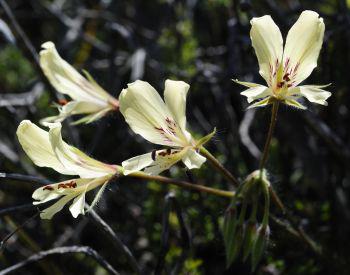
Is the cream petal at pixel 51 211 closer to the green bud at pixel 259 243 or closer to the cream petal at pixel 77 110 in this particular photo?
the cream petal at pixel 77 110

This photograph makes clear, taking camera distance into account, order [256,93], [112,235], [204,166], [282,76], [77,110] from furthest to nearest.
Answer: [204,166] < [77,110] < [112,235] < [282,76] < [256,93]

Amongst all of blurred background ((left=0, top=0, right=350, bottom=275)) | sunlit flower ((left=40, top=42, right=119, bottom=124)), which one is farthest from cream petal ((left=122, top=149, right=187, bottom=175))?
sunlit flower ((left=40, top=42, right=119, bottom=124))

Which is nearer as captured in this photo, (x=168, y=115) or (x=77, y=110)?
(x=168, y=115)

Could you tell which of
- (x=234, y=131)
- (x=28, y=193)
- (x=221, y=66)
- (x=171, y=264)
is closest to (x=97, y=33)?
(x=221, y=66)

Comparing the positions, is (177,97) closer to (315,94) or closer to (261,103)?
(261,103)

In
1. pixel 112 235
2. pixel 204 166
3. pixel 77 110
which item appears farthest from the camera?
pixel 204 166

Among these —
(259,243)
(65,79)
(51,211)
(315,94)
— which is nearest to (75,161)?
(51,211)

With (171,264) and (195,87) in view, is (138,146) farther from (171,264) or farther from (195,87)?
(171,264)
